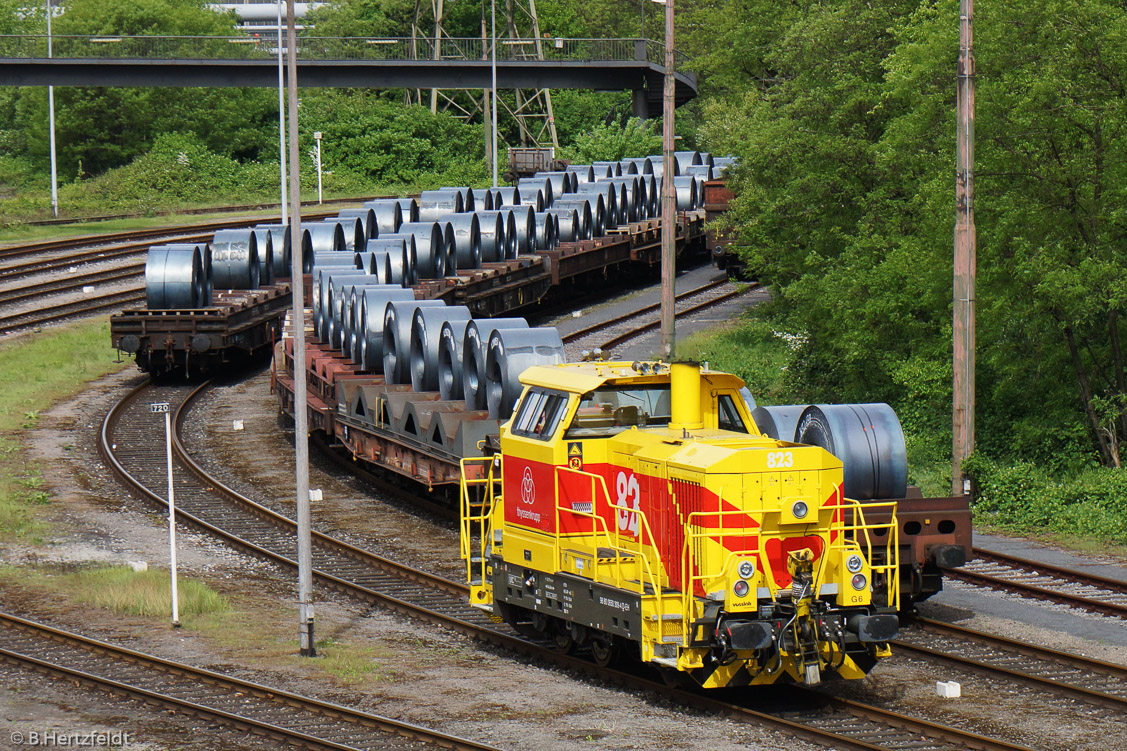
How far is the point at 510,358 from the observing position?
1950 cm

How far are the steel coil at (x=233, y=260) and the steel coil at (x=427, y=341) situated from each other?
12.9 meters

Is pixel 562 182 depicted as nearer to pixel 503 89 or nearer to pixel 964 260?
pixel 503 89

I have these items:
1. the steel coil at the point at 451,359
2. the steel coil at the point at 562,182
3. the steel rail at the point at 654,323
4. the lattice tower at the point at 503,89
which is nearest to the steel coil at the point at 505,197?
the steel coil at the point at 562,182

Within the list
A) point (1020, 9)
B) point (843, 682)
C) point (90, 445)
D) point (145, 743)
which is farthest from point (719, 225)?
point (145, 743)

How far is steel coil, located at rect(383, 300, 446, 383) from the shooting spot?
22.7 m

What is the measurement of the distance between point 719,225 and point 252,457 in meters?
14.7

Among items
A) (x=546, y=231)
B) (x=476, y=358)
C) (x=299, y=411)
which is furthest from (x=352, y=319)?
(x=546, y=231)

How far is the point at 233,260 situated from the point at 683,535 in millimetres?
23974

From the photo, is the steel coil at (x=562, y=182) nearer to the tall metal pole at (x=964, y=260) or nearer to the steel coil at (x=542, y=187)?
the steel coil at (x=542, y=187)

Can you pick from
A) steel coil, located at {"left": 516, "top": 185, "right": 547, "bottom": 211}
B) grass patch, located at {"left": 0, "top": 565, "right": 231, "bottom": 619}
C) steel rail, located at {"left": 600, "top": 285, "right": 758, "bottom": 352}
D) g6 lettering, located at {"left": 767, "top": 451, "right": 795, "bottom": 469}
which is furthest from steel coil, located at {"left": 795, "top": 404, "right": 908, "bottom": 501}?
steel coil, located at {"left": 516, "top": 185, "right": 547, "bottom": 211}

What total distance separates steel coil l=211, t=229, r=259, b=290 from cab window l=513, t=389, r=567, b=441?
21.3 m

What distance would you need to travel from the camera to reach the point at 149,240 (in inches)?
1949

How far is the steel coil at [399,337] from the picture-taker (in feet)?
74.6

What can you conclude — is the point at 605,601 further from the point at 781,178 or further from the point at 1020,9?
the point at 781,178
